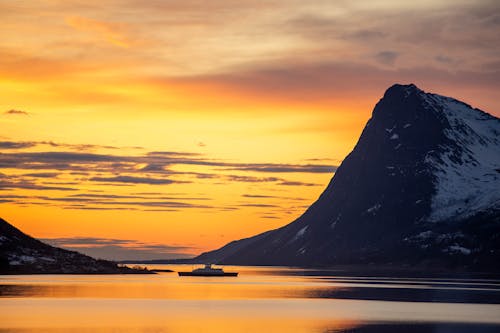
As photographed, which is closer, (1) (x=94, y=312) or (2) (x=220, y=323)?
(2) (x=220, y=323)

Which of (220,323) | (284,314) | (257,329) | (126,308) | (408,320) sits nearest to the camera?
(257,329)

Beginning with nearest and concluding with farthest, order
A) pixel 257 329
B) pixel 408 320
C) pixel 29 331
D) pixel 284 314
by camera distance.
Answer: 1. pixel 29 331
2. pixel 257 329
3. pixel 408 320
4. pixel 284 314

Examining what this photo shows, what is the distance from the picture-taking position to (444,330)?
146625 millimetres

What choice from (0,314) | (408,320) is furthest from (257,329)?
(0,314)

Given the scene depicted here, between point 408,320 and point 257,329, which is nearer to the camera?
point 257,329

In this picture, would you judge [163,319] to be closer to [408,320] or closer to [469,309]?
[408,320]

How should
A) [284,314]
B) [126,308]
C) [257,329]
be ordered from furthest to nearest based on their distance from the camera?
[126,308]
[284,314]
[257,329]

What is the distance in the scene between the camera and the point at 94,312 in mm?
176375

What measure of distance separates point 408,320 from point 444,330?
2057 cm

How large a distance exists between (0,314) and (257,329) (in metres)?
48.4

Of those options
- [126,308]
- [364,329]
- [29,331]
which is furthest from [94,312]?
[364,329]

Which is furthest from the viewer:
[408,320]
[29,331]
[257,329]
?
[408,320]

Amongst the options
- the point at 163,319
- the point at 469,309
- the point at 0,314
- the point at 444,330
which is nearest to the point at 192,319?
the point at 163,319

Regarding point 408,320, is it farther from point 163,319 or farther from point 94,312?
point 94,312
